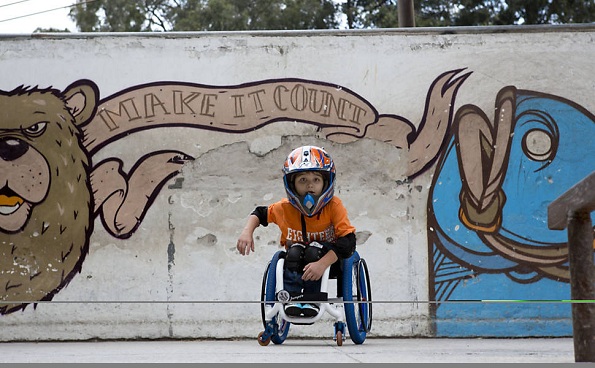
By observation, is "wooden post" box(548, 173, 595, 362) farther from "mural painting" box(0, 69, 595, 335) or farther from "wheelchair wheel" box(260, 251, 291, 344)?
"mural painting" box(0, 69, 595, 335)

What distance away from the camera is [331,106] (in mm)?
9453

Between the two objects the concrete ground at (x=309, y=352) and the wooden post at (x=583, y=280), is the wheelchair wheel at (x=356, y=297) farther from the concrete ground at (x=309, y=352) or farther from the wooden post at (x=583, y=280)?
the wooden post at (x=583, y=280)

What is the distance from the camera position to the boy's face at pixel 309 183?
6.63m

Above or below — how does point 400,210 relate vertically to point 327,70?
below

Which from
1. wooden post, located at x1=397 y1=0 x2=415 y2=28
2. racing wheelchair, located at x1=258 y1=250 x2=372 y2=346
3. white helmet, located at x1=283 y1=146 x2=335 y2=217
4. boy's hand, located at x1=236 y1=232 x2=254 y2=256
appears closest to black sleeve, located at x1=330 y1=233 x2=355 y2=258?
racing wheelchair, located at x1=258 y1=250 x2=372 y2=346

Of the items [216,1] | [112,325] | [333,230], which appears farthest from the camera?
[216,1]

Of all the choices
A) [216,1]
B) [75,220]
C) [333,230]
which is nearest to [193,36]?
[75,220]

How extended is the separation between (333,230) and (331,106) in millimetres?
2881

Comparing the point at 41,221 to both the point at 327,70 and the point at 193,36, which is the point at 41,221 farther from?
the point at 327,70

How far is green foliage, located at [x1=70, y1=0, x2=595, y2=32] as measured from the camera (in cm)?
2986

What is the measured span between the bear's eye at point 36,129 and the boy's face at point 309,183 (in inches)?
150

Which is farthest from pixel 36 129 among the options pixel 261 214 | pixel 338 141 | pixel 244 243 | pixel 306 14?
pixel 306 14

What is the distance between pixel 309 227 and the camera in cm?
677

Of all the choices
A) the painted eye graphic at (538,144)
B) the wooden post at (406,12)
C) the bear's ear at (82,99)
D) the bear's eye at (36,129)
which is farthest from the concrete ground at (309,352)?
the wooden post at (406,12)
